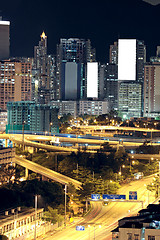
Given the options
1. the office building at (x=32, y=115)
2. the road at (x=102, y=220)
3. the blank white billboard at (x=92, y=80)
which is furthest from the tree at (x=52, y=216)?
the blank white billboard at (x=92, y=80)

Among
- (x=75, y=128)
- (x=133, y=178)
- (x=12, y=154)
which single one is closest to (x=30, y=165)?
(x=12, y=154)

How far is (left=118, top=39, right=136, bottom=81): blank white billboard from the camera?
3063 inches

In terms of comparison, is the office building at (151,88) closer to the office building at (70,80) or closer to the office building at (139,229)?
the office building at (70,80)

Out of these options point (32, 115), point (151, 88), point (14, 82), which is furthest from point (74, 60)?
point (32, 115)

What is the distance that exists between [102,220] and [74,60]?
67.6 metres

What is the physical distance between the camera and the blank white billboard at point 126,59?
77.8 meters

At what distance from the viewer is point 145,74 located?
76750 millimetres

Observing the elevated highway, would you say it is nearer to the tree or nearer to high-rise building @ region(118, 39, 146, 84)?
the tree

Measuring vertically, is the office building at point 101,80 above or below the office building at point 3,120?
above

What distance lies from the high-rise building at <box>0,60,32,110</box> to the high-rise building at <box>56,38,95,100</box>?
20.3 m

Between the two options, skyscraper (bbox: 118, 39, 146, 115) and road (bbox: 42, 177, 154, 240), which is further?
skyscraper (bbox: 118, 39, 146, 115)

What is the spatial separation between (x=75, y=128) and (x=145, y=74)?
27830 millimetres

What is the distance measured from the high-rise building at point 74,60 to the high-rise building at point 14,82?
20.3 meters

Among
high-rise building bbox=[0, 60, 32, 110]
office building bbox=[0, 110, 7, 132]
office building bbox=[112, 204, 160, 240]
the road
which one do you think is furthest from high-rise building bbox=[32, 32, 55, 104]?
office building bbox=[112, 204, 160, 240]
